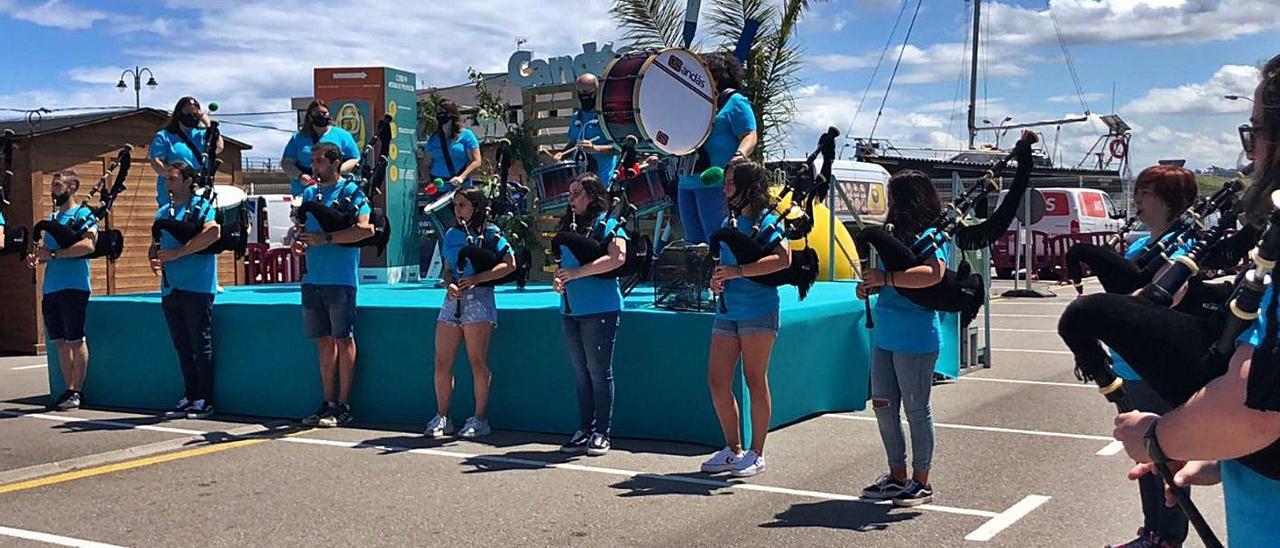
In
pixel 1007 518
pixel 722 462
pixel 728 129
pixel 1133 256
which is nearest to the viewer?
pixel 1133 256

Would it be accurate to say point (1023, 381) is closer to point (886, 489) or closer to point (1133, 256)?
point (886, 489)

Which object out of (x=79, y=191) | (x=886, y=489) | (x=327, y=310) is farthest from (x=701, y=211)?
(x=79, y=191)

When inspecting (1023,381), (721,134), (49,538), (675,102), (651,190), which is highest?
(675,102)

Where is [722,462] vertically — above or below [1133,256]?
below

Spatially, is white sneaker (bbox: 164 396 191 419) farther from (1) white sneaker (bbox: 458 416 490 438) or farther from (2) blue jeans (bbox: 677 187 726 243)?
(2) blue jeans (bbox: 677 187 726 243)

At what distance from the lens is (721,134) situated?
28.4 feet

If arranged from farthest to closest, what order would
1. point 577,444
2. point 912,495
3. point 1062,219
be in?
point 1062,219
point 577,444
point 912,495

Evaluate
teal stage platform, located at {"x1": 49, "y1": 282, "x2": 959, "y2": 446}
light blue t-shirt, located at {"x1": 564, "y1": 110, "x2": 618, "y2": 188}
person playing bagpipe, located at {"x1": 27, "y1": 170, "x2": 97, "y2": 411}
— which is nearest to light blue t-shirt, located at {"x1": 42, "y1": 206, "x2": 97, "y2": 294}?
person playing bagpipe, located at {"x1": 27, "y1": 170, "x2": 97, "y2": 411}

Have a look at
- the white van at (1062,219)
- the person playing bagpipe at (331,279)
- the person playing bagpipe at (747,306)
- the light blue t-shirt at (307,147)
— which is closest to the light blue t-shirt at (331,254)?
the person playing bagpipe at (331,279)

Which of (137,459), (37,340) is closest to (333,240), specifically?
(137,459)

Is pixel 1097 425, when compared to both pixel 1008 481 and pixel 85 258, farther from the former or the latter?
pixel 85 258

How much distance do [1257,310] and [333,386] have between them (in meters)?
7.40

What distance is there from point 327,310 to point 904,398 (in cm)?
Answer: 435

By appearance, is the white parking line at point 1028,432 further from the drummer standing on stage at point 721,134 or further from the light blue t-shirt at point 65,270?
the light blue t-shirt at point 65,270
